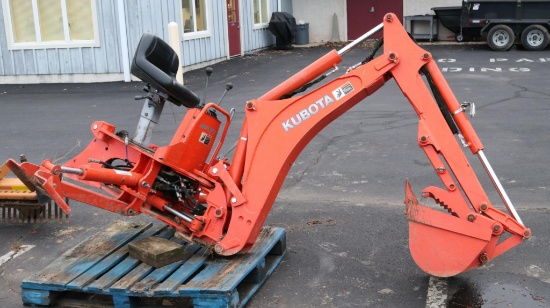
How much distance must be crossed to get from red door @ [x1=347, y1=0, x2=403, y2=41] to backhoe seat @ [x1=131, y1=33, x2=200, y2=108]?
2152cm

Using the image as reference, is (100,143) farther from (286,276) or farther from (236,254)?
(286,276)

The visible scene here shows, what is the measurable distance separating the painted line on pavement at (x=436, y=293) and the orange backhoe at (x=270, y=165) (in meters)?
0.21

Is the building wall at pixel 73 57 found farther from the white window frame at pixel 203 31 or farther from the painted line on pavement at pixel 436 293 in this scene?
the painted line on pavement at pixel 436 293

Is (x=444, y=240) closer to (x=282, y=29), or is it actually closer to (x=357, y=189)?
(x=357, y=189)

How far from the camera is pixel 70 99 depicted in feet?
50.4

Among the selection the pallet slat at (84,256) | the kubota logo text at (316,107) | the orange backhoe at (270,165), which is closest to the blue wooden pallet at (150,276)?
the pallet slat at (84,256)

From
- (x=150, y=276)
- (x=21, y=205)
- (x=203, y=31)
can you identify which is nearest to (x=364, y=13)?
(x=203, y=31)

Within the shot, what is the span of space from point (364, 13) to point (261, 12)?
4042 mm

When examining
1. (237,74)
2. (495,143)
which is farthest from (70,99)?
(495,143)

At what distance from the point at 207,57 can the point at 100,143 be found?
14793 mm

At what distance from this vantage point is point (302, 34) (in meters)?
26.8

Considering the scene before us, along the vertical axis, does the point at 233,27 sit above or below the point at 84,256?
above

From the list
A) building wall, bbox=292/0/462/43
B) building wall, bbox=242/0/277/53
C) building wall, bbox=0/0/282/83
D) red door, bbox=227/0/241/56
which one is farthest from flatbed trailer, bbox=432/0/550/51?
building wall, bbox=0/0/282/83

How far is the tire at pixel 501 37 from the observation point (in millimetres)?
21500
